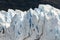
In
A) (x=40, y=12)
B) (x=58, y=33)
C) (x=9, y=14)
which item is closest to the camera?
(x=58, y=33)

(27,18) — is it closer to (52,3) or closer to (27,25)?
(27,25)

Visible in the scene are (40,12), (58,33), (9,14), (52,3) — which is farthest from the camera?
(52,3)

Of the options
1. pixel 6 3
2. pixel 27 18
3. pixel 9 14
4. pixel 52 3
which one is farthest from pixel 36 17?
pixel 6 3

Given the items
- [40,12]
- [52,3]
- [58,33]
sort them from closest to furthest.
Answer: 1. [58,33]
2. [40,12]
3. [52,3]

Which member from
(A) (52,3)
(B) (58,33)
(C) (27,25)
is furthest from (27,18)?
(A) (52,3)

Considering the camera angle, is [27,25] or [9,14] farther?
[9,14]

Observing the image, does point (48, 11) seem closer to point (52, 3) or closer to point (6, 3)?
point (52, 3)
